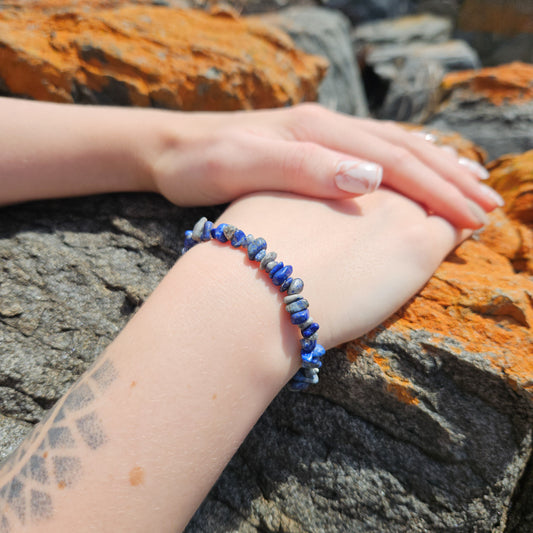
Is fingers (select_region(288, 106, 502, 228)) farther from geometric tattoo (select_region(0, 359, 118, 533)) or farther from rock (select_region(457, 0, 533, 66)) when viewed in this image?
rock (select_region(457, 0, 533, 66))

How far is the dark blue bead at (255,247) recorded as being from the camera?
87 centimetres

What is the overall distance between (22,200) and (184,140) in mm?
511

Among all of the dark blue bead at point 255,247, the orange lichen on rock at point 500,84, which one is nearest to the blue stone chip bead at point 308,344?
the dark blue bead at point 255,247

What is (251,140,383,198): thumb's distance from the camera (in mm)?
999

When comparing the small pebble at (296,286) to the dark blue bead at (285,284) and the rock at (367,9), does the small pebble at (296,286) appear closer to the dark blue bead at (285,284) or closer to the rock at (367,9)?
the dark blue bead at (285,284)

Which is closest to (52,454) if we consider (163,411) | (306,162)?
(163,411)

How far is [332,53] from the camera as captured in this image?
12.7 feet

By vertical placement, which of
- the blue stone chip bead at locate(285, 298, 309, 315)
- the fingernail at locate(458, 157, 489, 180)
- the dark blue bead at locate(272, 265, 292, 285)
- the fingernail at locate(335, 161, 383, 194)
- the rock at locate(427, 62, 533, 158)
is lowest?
the rock at locate(427, 62, 533, 158)

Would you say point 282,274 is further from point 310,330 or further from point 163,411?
point 163,411

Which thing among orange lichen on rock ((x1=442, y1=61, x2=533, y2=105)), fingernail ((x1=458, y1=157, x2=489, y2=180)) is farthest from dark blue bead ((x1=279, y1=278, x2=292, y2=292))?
orange lichen on rock ((x1=442, y1=61, x2=533, y2=105))

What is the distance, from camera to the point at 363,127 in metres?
1.26

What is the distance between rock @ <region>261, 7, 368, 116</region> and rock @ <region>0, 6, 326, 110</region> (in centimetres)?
149

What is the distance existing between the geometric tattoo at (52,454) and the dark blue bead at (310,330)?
1.24 feet

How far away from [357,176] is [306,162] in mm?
129
